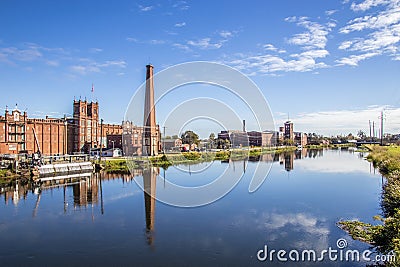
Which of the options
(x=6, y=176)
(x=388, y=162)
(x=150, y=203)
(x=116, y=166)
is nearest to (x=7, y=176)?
(x=6, y=176)

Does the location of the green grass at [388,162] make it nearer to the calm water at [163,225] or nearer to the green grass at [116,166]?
the calm water at [163,225]

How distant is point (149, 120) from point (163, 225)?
2575 centimetres

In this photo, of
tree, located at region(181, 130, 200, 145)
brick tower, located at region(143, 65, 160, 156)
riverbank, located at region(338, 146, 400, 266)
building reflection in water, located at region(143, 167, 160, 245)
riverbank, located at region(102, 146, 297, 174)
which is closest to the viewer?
riverbank, located at region(338, 146, 400, 266)

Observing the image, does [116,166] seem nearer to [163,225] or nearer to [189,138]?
[163,225]

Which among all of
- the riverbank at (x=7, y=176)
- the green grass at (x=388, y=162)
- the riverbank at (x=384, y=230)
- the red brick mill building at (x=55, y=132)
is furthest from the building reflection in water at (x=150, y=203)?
the green grass at (x=388, y=162)

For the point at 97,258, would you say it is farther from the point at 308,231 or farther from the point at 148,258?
the point at 308,231

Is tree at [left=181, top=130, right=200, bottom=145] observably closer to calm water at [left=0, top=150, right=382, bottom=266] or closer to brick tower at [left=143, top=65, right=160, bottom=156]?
brick tower at [left=143, top=65, right=160, bottom=156]

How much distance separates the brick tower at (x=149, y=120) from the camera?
3450 cm

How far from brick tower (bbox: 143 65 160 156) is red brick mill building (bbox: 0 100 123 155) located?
5.31 metres

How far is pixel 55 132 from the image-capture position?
32375mm

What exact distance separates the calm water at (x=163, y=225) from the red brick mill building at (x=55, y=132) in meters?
12.6

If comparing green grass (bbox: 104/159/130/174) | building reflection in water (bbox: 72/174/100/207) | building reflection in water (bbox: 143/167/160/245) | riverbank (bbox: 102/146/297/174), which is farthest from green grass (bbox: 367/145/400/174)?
green grass (bbox: 104/159/130/174)

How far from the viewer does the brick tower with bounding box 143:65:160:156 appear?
3450cm

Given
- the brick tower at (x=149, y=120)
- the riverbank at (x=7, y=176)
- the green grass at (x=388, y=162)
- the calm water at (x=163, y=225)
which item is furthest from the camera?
the brick tower at (x=149, y=120)
